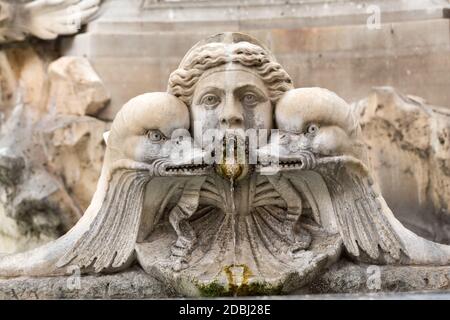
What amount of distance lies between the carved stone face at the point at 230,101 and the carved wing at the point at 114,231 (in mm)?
405

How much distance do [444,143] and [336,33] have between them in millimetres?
1072

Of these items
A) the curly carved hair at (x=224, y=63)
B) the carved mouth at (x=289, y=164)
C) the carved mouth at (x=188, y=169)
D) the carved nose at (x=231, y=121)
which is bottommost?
the carved mouth at (x=188, y=169)

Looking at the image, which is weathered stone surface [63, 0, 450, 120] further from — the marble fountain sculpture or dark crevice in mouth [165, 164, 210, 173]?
dark crevice in mouth [165, 164, 210, 173]

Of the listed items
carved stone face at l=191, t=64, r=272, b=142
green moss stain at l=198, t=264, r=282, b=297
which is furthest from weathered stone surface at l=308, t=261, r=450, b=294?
carved stone face at l=191, t=64, r=272, b=142

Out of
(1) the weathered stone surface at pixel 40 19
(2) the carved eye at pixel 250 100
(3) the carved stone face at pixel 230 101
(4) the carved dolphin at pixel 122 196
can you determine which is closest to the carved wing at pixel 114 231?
(4) the carved dolphin at pixel 122 196

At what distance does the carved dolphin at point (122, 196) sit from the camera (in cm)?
504

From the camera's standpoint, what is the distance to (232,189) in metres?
5.05

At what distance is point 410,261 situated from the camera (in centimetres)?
510

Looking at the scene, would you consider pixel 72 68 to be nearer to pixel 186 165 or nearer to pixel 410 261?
pixel 186 165

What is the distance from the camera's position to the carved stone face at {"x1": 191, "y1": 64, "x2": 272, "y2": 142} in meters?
5.05

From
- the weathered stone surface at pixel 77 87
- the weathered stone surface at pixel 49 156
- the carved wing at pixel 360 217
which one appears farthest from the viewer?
the weathered stone surface at pixel 77 87

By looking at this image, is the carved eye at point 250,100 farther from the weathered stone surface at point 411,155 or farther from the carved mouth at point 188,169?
the weathered stone surface at point 411,155

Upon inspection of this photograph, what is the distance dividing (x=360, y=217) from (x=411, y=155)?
2.06m
